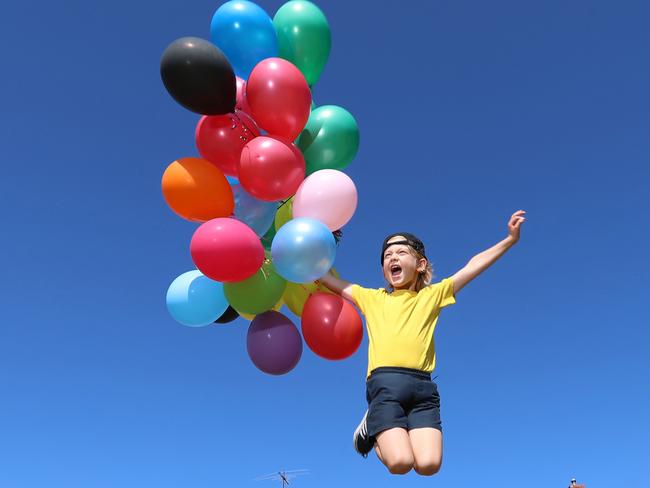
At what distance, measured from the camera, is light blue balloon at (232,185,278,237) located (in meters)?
5.24

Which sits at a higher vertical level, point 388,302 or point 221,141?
point 221,141

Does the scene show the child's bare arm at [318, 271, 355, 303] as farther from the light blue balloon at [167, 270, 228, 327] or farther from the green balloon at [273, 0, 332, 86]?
the green balloon at [273, 0, 332, 86]

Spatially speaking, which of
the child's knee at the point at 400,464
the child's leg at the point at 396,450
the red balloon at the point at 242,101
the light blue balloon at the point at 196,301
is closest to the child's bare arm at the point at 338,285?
the light blue balloon at the point at 196,301

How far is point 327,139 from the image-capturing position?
17.7ft

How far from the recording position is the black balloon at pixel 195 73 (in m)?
4.68

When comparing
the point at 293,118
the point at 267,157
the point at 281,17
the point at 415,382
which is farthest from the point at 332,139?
the point at 415,382

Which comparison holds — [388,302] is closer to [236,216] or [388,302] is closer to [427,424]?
[427,424]

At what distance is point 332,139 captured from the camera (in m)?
5.40

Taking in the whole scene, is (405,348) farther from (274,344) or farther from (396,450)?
(274,344)

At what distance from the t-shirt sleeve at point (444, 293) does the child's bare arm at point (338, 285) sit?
0.66m

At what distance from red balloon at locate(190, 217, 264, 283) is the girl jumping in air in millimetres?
777

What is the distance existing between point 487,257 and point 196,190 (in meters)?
2.30

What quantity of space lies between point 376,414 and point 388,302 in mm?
843

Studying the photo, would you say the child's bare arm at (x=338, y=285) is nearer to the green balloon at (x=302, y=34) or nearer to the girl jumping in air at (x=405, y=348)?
the girl jumping in air at (x=405, y=348)
